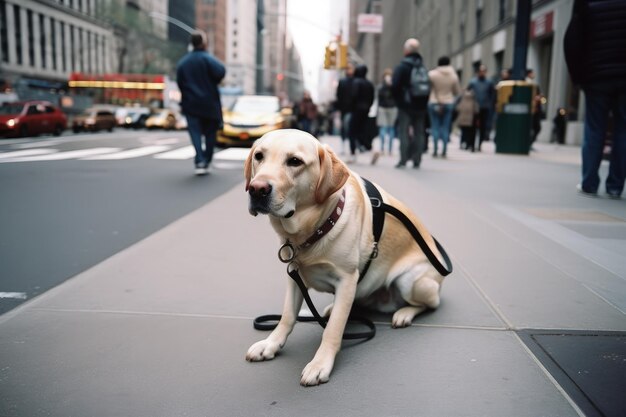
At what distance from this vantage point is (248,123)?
16.4m

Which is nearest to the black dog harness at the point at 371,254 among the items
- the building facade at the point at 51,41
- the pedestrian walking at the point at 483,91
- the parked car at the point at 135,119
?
the pedestrian walking at the point at 483,91

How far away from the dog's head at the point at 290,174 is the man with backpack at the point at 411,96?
8.76m

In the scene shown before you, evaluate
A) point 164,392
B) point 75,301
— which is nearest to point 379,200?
point 164,392

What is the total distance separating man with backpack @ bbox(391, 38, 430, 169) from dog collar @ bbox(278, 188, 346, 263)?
8.70 metres

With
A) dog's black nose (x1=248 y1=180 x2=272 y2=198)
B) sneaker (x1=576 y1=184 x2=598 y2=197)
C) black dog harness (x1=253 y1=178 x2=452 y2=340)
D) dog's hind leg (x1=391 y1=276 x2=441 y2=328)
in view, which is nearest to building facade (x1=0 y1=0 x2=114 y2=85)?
sneaker (x1=576 y1=184 x2=598 y2=197)

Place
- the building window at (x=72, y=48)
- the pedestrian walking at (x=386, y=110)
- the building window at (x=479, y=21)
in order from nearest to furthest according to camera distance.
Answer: the pedestrian walking at (x=386, y=110) < the building window at (x=479, y=21) < the building window at (x=72, y=48)

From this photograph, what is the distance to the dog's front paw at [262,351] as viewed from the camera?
8.61 feet

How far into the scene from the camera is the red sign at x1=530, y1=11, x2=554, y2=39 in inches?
923

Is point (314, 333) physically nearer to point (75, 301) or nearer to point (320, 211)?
point (320, 211)

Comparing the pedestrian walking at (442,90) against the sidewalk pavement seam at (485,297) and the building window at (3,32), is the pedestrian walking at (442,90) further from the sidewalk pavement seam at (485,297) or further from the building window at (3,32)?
the building window at (3,32)

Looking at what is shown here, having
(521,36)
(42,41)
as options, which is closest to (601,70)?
(521,36)

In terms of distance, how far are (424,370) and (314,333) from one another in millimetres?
668

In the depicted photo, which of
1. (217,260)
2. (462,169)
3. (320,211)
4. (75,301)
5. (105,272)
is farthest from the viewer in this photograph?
(462,169)

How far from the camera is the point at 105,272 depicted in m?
4.00
